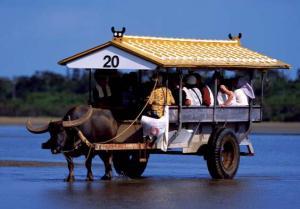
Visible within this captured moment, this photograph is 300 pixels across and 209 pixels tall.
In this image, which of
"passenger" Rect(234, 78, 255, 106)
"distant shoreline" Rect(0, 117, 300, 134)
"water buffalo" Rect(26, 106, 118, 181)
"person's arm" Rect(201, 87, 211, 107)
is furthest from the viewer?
"distant shoreline" Rect(0, 117, 300, 134)

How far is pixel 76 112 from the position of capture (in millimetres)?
22781

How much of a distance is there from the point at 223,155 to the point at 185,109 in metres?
1.27

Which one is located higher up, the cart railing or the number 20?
the number 20

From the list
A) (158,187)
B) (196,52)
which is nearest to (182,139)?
(196,52)

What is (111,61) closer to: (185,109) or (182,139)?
(185,109)

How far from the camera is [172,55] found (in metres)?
23.3

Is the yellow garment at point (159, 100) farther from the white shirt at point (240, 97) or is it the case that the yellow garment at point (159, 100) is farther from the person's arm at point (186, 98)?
the white shirt at point (240, 97)

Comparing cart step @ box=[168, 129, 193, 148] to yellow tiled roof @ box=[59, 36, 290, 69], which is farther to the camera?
cart step @ box=[168, 129, 193, 148]

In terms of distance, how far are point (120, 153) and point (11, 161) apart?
5.27 m

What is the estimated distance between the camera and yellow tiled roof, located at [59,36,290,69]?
23.1 meters

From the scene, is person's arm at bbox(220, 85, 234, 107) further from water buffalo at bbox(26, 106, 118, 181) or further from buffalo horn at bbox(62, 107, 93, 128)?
buffalo horn at bbox(62, 107, 93, 128)

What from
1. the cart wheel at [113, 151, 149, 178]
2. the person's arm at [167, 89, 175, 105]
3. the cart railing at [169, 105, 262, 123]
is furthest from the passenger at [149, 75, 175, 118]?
the cart wheel at [113, 151, 149, 178]

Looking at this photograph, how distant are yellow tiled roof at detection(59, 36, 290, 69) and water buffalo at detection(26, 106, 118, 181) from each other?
121 centimetres

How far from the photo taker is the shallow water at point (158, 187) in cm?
1950
